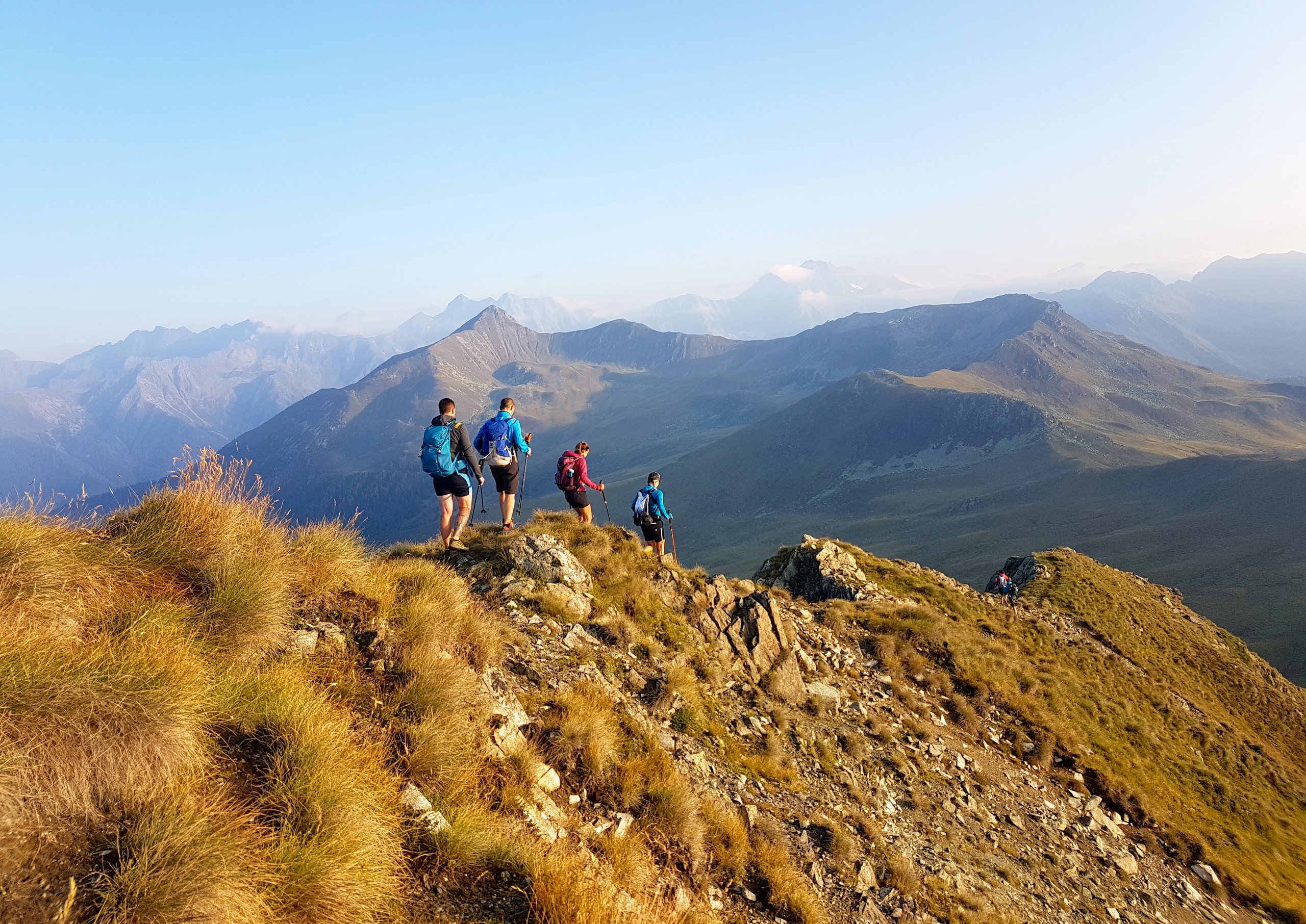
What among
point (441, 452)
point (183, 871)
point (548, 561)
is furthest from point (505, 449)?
point (183, 871)

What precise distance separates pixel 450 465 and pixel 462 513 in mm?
1132

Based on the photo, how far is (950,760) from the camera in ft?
40.7

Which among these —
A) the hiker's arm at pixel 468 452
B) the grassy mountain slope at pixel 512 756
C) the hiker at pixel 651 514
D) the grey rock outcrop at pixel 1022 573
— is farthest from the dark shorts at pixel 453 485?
the grey rock outcrop at pixel 1022 573

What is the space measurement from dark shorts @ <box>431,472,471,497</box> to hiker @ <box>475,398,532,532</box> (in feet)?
4.12

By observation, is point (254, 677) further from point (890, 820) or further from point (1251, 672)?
point (1251, 672)

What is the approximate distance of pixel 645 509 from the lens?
53.2ft

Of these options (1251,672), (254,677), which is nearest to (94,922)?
(254,677)

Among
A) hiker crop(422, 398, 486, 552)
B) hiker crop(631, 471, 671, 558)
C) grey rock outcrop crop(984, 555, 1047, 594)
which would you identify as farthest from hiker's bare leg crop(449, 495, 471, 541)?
grey rock outcrop crop(984, 555, 1047, 594)

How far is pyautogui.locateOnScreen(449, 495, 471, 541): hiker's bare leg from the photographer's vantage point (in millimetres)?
11820

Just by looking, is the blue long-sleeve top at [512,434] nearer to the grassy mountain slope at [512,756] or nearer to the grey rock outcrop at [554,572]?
the grassy mountain slope at [512,756]

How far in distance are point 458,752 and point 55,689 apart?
3.07 meters

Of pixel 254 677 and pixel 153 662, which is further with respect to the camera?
pixel 254 677

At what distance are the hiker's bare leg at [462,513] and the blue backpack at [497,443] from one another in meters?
1.18

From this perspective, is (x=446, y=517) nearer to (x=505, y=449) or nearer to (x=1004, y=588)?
(x=505, y=449)
